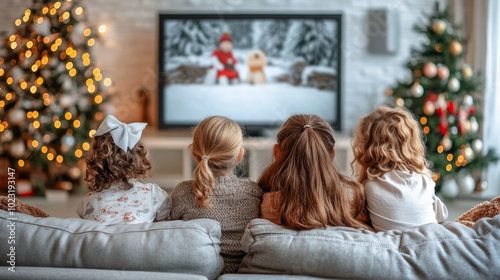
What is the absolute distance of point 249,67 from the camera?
481 centimetres

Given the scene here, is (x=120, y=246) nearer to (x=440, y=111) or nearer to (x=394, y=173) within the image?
(x=394, y=173)

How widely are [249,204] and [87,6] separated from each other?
4.10 metres

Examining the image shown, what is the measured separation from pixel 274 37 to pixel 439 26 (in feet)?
4.75

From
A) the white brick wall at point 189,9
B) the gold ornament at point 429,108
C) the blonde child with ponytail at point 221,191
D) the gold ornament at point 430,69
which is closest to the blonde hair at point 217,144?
the blonde child with ponytail at point 221,191

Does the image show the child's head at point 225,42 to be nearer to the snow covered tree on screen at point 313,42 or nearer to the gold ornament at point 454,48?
the snow covered tree on screen at point 313,42

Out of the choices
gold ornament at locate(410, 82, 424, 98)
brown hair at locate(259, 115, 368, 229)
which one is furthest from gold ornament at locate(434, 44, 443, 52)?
brown hair at locate(259, 115, 368, 229)

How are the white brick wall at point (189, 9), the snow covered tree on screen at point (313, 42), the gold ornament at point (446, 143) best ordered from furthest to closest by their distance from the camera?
the white brick wall at point (189, 9) < the snow covered tree on screen at point (313, 42) < the gold ornament at point (446, 143)

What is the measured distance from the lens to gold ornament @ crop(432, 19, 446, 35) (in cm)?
423

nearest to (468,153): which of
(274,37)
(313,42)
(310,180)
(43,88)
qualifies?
(313,42)

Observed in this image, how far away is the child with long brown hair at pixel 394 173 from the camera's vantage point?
5.44 ft

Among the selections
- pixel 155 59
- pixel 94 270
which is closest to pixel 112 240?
pixel 94 270

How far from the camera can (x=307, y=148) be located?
5.05 feet

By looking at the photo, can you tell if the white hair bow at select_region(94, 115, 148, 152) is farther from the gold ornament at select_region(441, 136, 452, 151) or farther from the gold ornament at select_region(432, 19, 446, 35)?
the gold ornament at select_region(432, 19, 446, 35)

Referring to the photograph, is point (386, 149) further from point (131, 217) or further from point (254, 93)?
point (254, 93)
